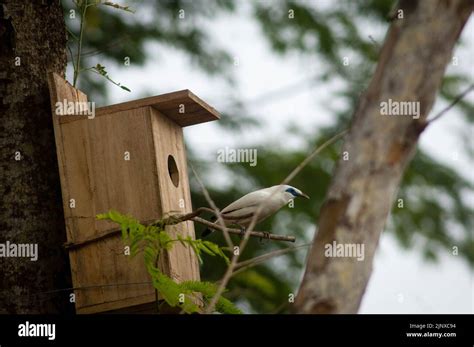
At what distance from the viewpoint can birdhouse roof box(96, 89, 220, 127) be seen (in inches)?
198

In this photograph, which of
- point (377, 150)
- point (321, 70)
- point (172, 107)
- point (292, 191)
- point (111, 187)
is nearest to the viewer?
point (377, 150)

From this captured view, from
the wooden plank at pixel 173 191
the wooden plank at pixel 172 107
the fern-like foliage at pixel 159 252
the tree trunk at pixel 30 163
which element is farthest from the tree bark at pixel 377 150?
the tree trunk at pixel 30 163

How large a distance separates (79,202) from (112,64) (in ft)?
11.8

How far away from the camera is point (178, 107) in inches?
206

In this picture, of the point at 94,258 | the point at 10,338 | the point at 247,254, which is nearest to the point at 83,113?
the point at 94,258

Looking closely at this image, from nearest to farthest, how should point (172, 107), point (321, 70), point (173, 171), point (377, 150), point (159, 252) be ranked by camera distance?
1. point (377, 150)
2. point (159, 252)
3. point (172, 107)
4. point (173, 171)
5. point (321, 70)

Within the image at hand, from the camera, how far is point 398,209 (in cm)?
862

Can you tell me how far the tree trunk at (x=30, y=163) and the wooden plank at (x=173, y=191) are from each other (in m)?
0.57

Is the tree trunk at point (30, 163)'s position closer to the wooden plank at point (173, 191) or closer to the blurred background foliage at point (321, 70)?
the wooden plank at point (173, 191)

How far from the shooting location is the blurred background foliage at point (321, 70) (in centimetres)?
798

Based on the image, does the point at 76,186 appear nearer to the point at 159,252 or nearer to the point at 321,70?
the point at 159,252

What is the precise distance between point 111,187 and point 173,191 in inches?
15.7

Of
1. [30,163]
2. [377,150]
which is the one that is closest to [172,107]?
[30,163]

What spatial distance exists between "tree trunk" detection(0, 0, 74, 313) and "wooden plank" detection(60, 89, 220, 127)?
0.70ft
